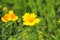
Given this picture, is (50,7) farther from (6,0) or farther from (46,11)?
(6,0)

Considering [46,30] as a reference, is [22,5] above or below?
above

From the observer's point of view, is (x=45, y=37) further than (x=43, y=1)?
No

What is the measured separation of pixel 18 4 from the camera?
82.1 inches

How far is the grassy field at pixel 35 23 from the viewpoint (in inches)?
75.4

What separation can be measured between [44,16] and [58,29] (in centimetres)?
19

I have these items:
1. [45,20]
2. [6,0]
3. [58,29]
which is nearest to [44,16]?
[45,20]

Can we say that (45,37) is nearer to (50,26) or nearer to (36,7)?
(50,26)

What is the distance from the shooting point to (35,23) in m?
1.87

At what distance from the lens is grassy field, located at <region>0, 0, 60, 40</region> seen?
1.92 metres

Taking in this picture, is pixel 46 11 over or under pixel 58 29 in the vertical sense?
over

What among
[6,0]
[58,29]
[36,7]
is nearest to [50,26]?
[58,29]

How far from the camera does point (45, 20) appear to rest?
200cm

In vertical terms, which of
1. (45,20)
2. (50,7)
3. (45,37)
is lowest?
(45,37)

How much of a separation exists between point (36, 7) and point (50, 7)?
16 centimetres
